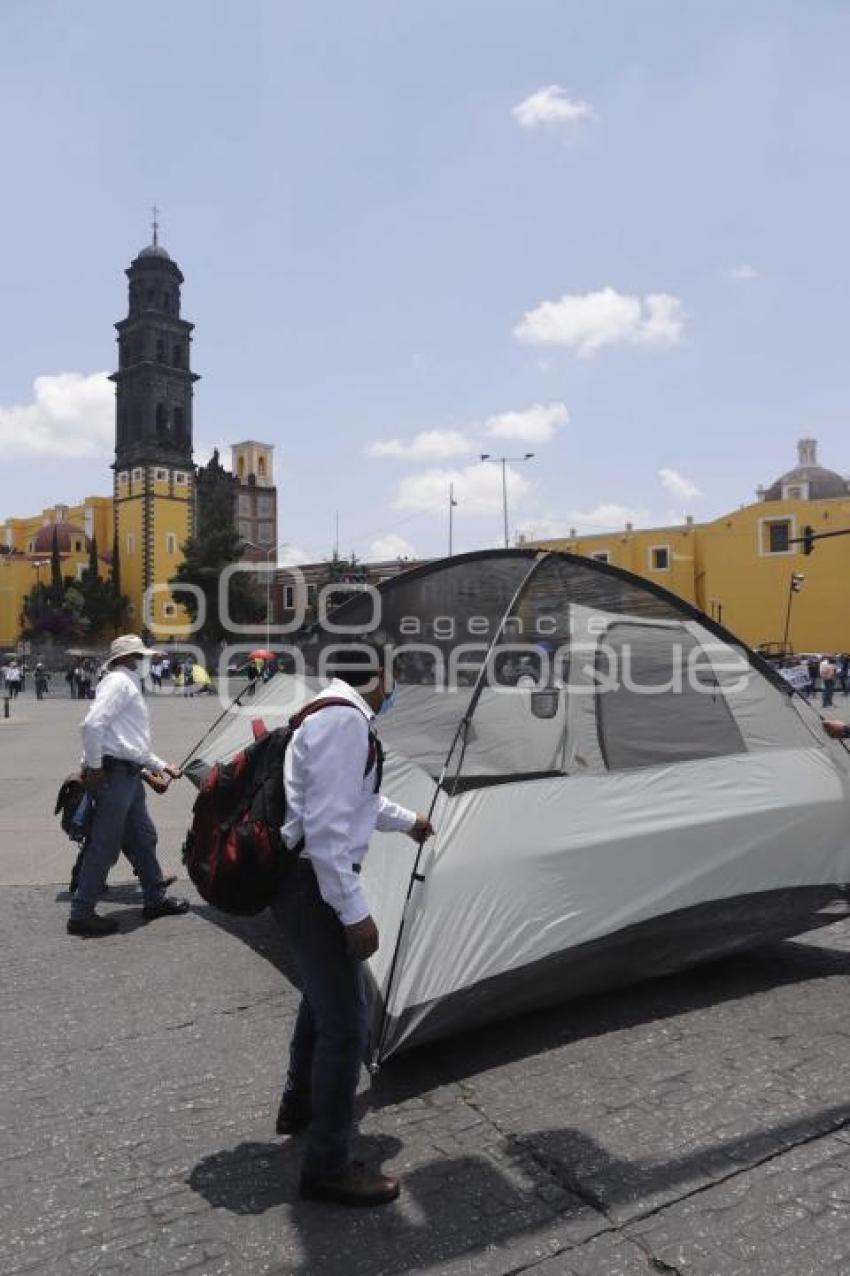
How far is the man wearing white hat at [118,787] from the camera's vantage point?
5.41 m

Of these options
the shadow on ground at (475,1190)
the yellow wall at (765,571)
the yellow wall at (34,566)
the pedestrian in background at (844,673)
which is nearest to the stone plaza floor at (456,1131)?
the shadow on ground at (475,1190)

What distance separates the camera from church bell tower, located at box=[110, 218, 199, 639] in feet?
236

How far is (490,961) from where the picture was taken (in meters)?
3.69

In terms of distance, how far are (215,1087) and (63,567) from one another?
76.3m

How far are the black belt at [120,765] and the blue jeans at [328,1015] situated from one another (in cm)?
302

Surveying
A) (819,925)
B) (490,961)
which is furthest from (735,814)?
(490,961)

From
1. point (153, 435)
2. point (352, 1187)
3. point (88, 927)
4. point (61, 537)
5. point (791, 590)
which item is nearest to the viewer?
point (352, 1187)

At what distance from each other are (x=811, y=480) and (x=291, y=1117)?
3121 inches

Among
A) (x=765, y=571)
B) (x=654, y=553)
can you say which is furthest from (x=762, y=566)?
(x=654, y=553)

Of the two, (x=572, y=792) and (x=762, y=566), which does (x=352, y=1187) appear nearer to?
(x=572, y=792)

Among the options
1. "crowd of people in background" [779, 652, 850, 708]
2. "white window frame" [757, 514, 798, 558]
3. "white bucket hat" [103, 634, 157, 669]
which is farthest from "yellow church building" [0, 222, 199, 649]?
"white bucket hat" [103, 634, 157, 669]

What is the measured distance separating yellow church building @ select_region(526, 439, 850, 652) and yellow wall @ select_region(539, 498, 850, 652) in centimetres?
5

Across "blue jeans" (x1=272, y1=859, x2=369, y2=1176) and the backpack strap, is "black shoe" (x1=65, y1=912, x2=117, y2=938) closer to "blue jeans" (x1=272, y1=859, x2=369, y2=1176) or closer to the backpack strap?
"blue jeans" (x1=272, y1=859, x2=369, y2=1176)

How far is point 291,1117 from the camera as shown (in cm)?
316
